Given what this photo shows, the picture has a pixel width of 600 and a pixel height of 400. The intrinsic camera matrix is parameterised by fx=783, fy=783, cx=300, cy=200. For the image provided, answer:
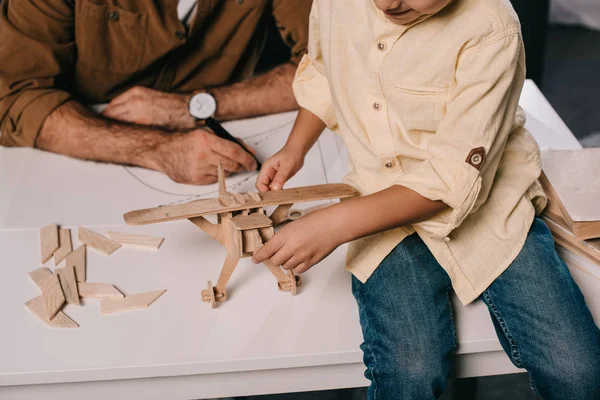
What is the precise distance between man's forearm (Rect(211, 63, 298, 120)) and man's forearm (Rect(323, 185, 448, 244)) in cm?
69

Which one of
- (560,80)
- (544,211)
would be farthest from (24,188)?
(560,80)

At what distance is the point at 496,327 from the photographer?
1.15m

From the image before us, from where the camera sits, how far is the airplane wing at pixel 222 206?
1.10 m

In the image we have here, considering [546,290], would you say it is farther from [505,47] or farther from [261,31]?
[261,31]

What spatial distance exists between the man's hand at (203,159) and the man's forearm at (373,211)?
1.44 ft

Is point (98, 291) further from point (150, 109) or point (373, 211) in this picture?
point (150, 109)

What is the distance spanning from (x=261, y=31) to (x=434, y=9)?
35.8 inches

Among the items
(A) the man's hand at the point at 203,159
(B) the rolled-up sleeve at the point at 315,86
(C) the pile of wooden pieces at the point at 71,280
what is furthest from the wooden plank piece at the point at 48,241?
(B) the rolled-up sleeve at the point at 315,86

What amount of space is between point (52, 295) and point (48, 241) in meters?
0.15

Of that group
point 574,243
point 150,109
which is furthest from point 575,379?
point 150,109

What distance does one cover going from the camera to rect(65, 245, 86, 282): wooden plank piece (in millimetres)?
1260

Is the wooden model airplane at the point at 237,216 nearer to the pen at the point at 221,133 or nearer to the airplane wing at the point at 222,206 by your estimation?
the airplane wing at the point at 222,206

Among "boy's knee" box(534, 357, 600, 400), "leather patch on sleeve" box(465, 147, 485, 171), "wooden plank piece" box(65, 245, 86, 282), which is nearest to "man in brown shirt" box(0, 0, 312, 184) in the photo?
"wooden plank piece" box(65, 245, 86, 282)

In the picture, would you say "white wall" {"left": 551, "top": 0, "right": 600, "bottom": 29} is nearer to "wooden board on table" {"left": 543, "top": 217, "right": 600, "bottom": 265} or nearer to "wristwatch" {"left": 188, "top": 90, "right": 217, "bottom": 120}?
"wristwatch" {"left": 188, "top": 90, "right": 217, "bottom": 120}
